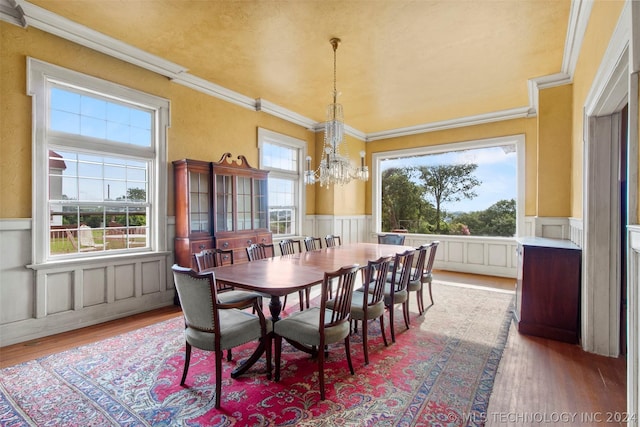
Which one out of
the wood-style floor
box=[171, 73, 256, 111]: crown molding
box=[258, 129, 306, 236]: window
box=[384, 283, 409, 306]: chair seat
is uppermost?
box=[171, 73, 256, 111]: crown molding

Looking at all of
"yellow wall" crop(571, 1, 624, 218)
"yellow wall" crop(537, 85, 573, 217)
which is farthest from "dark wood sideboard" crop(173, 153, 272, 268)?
"yellow wall" crop(571, 1, 624, 218)

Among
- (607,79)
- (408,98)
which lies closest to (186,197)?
(408,98)

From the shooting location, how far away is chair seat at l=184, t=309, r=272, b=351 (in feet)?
6.73

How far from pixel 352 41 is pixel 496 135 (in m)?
3.86

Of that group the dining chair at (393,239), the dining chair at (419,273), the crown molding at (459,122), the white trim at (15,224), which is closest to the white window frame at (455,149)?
the crown molding at (459,122)

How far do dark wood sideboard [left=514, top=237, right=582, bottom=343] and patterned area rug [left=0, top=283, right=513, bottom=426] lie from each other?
1.34 ft

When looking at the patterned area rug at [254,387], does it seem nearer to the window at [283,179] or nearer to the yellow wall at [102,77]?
the yellow wall at [102,77]

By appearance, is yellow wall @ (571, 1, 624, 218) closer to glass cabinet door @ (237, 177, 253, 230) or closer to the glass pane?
glass cabinet door @ (237, 177, 253, 230)

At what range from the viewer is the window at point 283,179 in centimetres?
561

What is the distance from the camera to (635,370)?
4.56ft

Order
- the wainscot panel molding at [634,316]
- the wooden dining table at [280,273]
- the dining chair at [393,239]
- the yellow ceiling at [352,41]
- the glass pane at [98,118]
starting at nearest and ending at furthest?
the wainscot panel molding at [634,316]
the wooden dining table at [280,273]
the yellow ceiling at [352,41]
the glass pane at [98,118]
the dining chair at [393,239]

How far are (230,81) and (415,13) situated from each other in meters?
2.66

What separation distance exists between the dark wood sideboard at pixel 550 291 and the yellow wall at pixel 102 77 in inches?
164

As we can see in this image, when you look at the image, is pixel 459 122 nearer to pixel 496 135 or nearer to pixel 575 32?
pixel 496 135
